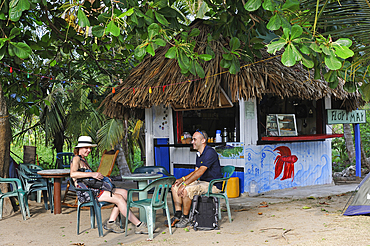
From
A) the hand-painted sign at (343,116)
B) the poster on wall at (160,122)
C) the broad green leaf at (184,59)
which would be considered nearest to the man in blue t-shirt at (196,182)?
the broad green leaf at (184,59)

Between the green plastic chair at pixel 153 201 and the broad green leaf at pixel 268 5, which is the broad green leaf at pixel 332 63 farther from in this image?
the green plastic chair at pixel 153 201

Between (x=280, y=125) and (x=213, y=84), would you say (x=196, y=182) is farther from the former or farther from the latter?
(x=280, y=125)

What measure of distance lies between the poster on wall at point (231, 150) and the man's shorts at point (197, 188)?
2.15m

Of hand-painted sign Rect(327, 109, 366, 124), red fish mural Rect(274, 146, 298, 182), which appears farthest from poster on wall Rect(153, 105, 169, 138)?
hand-painted sign Rect(327, 109, 366, 124)

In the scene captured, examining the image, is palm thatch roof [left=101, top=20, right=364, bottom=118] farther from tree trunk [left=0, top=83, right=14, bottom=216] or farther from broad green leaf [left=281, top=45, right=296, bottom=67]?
broad green leaf [left=281, top=45, right=296, bottom=67]

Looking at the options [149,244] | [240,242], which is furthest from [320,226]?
[149,244]

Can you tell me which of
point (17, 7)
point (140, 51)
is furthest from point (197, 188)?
point (17, 7)

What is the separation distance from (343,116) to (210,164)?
4746 millimetres

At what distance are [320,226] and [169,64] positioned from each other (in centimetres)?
427

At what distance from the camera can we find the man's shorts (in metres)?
4.64

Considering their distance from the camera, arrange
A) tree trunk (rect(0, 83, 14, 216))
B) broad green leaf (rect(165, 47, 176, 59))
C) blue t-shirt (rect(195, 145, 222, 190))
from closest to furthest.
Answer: broad green leaf (rect(165, 47, 176, 59)), blue t-shirt (rect(195, 145, 222, 190)), tree trunk (rect(0, 83, 14, 216))

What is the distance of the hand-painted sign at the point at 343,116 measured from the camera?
8.02 m

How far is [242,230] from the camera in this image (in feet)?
14.7

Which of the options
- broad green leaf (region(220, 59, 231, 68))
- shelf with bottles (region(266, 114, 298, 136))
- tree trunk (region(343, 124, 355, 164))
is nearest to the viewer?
broad green leaf (region(220, 59, 231, 68))
